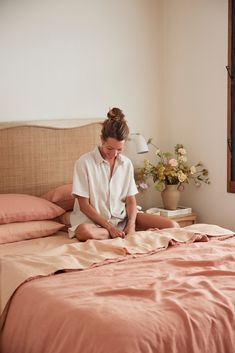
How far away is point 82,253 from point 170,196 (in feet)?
5.30

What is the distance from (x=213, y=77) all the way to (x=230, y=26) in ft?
1.25

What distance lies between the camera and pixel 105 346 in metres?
1.79

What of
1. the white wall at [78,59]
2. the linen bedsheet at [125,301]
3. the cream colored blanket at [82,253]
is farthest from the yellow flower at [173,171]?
the linen bedsheet at [125,301]

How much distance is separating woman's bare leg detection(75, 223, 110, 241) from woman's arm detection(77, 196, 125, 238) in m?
0.03

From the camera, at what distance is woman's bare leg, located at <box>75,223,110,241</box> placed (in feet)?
10.1

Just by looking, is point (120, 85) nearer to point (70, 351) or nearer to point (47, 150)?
point (47, 150)

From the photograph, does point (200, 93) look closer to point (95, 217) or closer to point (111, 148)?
point (111, 148)

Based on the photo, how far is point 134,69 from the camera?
14.4 ft

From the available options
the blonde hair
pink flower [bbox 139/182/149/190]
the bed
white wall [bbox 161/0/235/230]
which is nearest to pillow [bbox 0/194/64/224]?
the bed

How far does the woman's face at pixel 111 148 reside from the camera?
10.5 feet

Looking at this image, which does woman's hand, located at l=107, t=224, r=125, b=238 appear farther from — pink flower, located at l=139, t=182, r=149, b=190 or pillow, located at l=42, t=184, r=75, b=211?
pink flower, located at l=139, t=182, r=149, b=190

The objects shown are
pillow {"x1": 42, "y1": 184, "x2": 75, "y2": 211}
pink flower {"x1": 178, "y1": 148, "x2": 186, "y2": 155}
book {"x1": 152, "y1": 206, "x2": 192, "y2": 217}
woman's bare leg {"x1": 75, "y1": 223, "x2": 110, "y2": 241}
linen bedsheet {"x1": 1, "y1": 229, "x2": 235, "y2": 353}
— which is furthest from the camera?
pink flower {"x1": 178, "y1": 148, "x2": 186, "y2": 155}

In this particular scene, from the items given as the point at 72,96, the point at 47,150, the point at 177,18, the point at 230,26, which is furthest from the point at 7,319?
the point at 177,18

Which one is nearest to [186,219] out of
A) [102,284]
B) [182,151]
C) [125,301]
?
[182,151]
